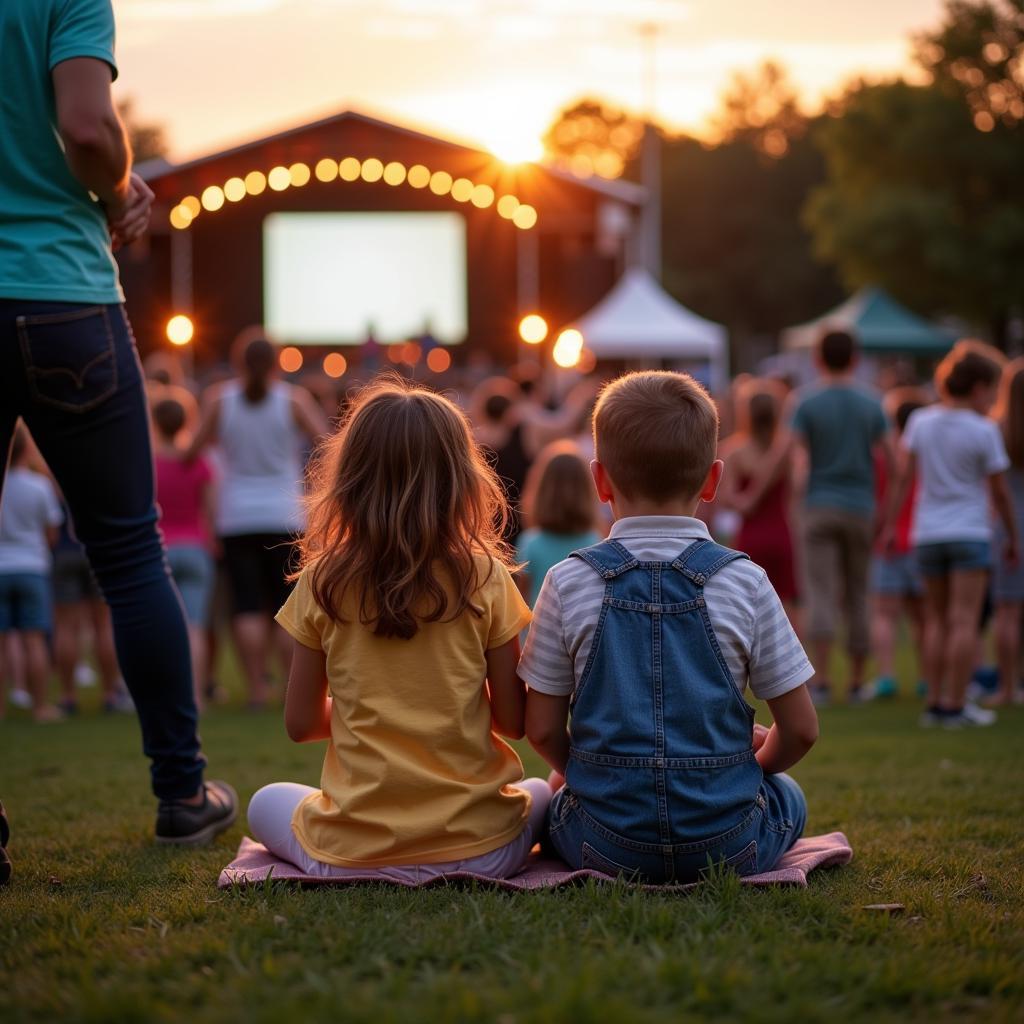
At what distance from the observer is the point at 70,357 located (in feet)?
10.7

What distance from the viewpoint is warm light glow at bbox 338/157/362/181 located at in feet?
82.1

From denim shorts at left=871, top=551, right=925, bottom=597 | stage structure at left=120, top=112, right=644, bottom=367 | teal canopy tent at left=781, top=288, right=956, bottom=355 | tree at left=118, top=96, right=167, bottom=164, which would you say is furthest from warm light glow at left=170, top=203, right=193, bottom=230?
tree at left=118, top=96, right=167, bottom=164

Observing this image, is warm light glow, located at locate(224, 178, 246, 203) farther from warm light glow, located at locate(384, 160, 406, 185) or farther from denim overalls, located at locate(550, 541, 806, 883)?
denim overalls, located at locate(550, 541, 806, 883)

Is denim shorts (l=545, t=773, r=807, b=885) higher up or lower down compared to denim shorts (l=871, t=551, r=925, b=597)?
higher up

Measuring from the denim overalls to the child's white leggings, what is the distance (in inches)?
8.2

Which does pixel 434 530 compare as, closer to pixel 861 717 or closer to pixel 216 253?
pixel 861 717

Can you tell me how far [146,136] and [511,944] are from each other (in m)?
68.8

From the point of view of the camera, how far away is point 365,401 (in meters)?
3.15

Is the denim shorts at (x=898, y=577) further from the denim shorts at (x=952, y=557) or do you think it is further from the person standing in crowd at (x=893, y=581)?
the denim shorts at (x=952, y=557)

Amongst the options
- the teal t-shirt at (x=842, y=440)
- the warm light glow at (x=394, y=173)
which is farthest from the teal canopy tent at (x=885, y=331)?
the teal t-shirt at (x=842, y=440)

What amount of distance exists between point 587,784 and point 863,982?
87 centimetres

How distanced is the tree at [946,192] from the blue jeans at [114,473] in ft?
135

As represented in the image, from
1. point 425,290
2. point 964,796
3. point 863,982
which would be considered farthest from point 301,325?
point 863,982

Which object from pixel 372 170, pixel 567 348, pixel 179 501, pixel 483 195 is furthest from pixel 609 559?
pixel 372 170
